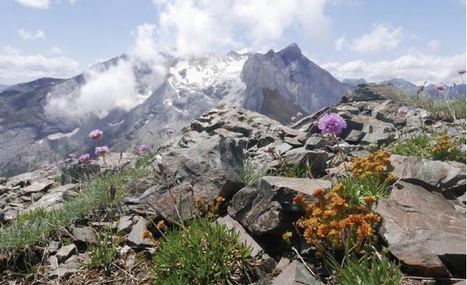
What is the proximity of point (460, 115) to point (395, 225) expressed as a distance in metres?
14.9

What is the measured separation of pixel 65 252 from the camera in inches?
314

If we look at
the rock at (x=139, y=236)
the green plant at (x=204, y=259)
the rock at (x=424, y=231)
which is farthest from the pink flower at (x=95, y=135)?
the rock at (x=424, y=231)

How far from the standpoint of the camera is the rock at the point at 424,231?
5.25 m

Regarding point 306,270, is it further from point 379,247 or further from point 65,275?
point 65,275

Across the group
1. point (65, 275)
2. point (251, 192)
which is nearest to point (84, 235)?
point (65, 275)

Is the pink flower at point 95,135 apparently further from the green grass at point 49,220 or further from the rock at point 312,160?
the rock at point 312,160

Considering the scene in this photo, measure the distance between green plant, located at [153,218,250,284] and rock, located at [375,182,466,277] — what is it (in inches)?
78.0

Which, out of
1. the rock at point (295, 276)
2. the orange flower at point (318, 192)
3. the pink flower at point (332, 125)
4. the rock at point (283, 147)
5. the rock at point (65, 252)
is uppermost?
the pink flower at point (332, 125)

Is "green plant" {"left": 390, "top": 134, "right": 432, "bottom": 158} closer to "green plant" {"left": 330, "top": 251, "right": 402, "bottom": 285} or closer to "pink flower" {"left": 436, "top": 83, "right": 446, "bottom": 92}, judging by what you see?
"pink flower" {"left": 436, "top": 83, "right": 446, "bottom": 92}

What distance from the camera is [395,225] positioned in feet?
19.3

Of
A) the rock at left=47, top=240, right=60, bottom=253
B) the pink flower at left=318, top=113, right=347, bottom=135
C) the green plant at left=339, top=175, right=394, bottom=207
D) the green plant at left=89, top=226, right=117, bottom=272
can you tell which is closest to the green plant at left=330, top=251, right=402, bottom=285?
the green plant at left=339, top=175, right=394, bottom=207

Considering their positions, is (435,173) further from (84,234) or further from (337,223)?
(84,234)

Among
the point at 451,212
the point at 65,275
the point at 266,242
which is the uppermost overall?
the point at 451,212

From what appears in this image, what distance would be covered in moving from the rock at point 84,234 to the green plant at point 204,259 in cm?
226
